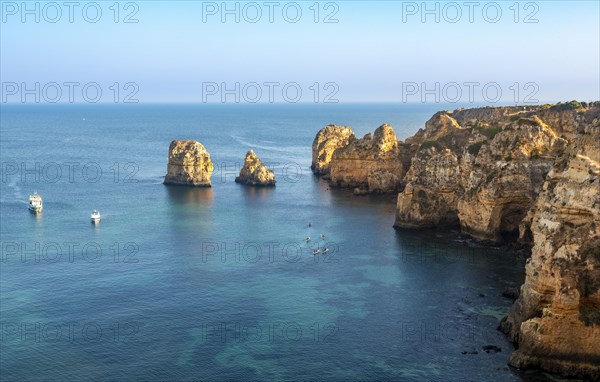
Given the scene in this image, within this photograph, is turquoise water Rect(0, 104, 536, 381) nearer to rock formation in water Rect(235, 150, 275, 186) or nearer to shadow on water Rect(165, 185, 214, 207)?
shadow on water Rect(165, 185, 214, 207)

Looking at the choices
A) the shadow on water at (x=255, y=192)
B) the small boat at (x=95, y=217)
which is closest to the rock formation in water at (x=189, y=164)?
the shadow on water at (x=255, y=192)

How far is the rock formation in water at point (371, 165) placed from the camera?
162m

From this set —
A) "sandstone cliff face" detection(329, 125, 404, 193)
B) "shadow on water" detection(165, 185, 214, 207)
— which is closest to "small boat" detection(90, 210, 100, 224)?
"shadow on water" detection(165, 185, 214, 207)

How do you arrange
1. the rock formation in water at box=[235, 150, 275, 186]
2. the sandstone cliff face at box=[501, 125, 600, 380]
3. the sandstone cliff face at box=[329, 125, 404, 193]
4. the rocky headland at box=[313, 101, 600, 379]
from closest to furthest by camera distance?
the sandstone cliff face at box=[501, 125, 600, 380]
the rocky headland at box=[313, 101, 600, 379]
the sandstone cliff face at box=[329, 125, 404, 193]
the rock formation in water at box=[235, 150, 275, 186]

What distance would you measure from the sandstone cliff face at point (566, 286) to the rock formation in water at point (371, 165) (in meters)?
94.5

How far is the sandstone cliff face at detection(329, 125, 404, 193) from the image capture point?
162250 mm

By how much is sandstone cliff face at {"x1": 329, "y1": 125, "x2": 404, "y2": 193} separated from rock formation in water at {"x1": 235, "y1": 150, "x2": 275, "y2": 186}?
18.1 meters

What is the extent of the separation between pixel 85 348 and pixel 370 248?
5441 cm

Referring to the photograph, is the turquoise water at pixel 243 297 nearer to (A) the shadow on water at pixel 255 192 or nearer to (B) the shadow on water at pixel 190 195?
(B) the shadow on water at pixel 190 195

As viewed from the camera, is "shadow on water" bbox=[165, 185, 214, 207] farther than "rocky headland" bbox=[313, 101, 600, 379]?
Yes

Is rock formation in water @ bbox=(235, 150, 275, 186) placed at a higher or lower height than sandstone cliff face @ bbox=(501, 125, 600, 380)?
higher

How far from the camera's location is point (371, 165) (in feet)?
548

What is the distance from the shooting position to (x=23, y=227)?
12175 centimetres

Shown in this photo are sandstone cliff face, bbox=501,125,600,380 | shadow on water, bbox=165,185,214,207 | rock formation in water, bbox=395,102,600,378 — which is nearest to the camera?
sandstone cliff face, bbox=501,125,600,380
